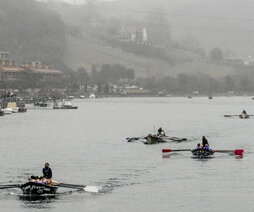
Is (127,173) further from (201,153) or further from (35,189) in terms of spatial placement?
(35,189)

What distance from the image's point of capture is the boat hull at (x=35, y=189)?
83375 mm

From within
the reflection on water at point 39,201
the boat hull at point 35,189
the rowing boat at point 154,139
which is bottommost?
the reflection on water at point 39,201

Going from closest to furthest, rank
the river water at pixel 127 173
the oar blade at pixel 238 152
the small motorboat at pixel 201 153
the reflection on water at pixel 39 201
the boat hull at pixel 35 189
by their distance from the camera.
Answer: the reflection on water at pixel 39 201 < the river water at pixel 127 173 < the boat hull at pixel 35 189 < the small motorboat at pixel 201 153 < the oar blade at pixel 238 152

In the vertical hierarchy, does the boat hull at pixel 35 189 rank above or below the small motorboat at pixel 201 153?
below

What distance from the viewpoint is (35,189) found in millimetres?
83812

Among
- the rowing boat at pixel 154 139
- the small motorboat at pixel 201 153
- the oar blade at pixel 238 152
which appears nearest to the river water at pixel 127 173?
the oar blade at pixel 238 152

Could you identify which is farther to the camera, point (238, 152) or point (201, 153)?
point (238, 152)

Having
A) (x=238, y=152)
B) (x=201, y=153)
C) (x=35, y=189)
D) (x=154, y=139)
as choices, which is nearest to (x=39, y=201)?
(x=35, y=189)

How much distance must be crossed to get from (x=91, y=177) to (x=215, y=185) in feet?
51.8

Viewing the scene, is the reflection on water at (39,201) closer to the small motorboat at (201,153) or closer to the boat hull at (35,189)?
the boat hull at (35,189)

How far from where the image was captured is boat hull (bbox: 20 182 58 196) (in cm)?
8338

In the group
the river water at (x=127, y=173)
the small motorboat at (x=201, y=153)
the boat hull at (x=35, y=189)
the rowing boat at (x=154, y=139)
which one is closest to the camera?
the river water at (x=127, y=173)

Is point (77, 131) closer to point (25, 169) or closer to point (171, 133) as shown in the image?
point (171, 133)

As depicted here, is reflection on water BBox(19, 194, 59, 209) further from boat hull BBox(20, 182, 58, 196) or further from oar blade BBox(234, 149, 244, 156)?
oar blade BBox(234, 149, 244, 156)
